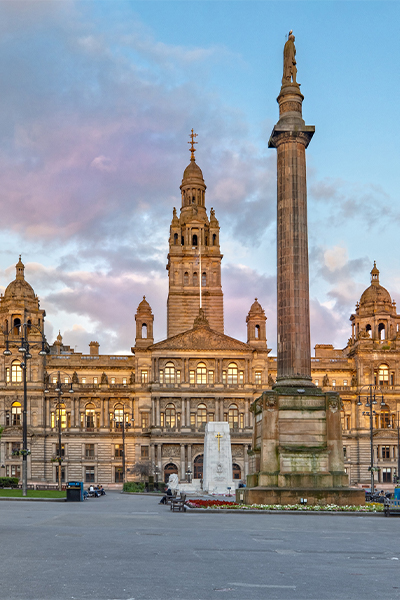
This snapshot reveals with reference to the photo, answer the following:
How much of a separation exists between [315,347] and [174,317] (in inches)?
897

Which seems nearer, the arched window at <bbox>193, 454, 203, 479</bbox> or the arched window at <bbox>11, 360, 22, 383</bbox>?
the arched window at <bbox>193, 454, 203, 479</bbox>

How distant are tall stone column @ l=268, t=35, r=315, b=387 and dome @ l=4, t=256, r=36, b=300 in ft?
261

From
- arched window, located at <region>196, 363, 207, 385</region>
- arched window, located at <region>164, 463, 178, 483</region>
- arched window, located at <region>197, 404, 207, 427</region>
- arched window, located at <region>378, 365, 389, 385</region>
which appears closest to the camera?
arched window, located at <region>164, 463, 178, 483</region>

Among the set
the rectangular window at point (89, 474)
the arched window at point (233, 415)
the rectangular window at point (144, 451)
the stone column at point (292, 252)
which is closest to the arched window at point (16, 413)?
the rectangular window at point (89, 474)

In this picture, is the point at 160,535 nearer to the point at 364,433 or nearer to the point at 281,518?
the point at 281,518

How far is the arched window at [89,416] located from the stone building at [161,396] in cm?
20

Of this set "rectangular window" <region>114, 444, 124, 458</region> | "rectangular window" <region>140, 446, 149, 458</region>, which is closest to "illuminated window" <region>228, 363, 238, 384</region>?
"rectangular window" <region>140, 446, 149, 458</region>

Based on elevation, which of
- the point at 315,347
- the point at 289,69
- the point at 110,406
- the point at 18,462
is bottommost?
the point at 18,462

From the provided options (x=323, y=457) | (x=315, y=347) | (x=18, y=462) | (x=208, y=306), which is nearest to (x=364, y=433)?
(x=315, y=347)

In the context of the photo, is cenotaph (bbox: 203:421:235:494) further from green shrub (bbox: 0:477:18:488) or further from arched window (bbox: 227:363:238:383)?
arched window (bbox: 227:363:238:383)

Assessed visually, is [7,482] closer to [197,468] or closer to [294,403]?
[197,468]

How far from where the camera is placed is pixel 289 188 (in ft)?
141

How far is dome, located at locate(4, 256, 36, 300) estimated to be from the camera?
117438 millimetres

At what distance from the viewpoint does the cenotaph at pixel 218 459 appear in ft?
240
